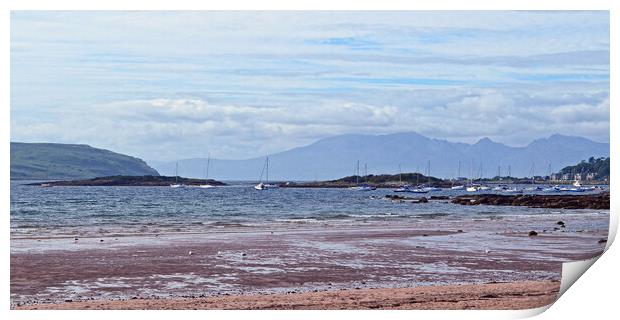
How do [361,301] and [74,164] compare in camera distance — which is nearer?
[361,301]

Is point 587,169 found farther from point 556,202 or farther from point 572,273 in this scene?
point 572,273

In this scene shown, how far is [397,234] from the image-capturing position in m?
26.6

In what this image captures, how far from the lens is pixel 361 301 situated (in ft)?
41.1

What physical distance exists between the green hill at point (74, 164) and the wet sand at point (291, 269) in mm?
25335

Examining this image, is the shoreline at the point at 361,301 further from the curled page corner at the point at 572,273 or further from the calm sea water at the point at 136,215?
the calm sea water at the point at 136,215

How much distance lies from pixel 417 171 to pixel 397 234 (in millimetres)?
84404

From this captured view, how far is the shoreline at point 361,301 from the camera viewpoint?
1215cm

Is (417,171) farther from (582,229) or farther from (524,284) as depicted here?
(524,284)

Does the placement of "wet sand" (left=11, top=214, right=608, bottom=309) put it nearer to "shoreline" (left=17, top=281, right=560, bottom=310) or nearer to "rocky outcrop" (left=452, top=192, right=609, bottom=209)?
"shoreline" (left=17, top=281, right=560, bottom=310)

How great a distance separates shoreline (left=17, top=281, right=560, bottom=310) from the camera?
12.1 m

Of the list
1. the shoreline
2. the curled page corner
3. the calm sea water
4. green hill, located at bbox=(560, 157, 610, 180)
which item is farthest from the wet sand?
green hill, located at bbox=(560, 157, 610, 180)

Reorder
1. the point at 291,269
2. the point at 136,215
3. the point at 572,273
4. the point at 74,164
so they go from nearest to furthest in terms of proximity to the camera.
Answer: the point at 572,273, the point at 291,269, the point at 136,215, the point at 74,164

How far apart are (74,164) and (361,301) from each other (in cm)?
5144

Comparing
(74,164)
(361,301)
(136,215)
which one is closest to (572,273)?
(361,301)
